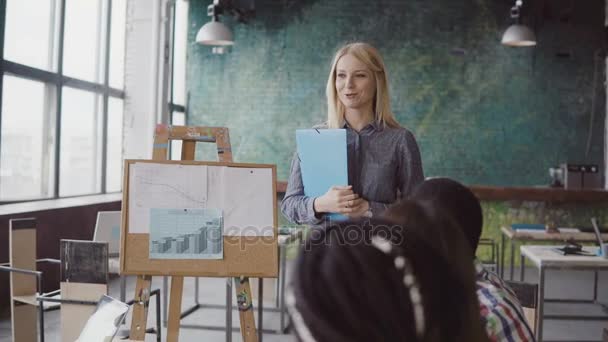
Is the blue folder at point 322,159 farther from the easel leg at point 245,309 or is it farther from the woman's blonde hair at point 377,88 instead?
the easel leg at point 245,309

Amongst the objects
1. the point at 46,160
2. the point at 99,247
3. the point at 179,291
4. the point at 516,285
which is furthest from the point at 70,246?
the point at 46,160

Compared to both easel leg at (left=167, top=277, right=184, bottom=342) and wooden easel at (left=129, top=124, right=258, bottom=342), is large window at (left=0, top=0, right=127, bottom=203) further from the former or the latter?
easel leg at (left=167, top=277, right=184, bottom=342)

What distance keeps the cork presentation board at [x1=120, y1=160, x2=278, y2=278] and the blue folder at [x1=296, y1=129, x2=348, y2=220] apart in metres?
0.47

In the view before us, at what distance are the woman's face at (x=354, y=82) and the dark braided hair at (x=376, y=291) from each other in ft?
3.85

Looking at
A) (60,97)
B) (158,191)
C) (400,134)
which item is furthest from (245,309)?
(60,97)

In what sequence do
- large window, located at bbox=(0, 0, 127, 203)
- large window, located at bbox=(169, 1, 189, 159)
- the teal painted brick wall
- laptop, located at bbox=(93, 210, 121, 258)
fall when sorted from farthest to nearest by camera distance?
large window, located at bbox=(169, 1, 189, 159)
the teal painted brick wall
large window, located at bbox=(0, 0, 127, 203)
laptop, located at bbox=(93, 210, 121, 258)

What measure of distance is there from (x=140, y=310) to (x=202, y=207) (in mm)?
439

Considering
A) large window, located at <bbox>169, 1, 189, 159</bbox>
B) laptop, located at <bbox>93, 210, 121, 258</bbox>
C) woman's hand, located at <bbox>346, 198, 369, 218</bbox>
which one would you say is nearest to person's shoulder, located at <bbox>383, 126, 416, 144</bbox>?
woman's hand, located at <bbox>346, 198, 369, 218</bbox>

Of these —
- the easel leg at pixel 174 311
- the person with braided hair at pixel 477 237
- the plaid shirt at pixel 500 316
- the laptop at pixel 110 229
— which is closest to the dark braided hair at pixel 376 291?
the person with braided hair at pixel 477 237

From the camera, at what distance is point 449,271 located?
1.58 feet

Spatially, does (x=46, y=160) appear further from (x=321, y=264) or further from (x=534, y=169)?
(x=534, y=169)

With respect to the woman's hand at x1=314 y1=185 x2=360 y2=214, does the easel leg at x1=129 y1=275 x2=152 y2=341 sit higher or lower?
lower

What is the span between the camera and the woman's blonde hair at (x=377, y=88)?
161 centimetres

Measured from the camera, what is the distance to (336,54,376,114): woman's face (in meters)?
1.62
